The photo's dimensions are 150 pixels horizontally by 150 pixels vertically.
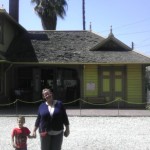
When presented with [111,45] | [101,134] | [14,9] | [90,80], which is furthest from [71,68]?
[101,134]

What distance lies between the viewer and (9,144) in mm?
12062

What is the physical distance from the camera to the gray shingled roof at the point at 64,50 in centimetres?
2602

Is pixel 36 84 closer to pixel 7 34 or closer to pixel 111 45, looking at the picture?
pixel 7 34

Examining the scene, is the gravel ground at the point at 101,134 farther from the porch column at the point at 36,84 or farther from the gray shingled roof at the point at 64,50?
the porch column at the point at 36,84

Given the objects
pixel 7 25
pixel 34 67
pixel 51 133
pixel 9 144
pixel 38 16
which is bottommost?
pixel 9 144

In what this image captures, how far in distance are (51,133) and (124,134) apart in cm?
659

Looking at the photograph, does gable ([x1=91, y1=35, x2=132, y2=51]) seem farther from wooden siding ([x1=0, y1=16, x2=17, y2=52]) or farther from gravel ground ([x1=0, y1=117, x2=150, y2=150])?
gravel ground ([x1=0, y1=117, x2=150, y2=150])

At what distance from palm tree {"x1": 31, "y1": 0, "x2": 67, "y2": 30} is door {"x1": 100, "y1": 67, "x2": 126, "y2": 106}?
17.8 metres

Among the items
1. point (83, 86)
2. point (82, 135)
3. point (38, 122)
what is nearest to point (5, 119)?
point (82, 135)

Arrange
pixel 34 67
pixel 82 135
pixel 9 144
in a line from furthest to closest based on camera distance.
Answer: pixel 34 67 → pixel 82 135 → pixel 9 144

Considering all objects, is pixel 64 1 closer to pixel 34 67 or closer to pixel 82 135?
pixel 34 67

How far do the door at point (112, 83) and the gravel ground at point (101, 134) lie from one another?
6.74 m

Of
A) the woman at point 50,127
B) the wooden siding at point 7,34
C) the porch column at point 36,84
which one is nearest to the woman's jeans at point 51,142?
the woman at point 50,127

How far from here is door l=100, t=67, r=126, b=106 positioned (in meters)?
26.5
